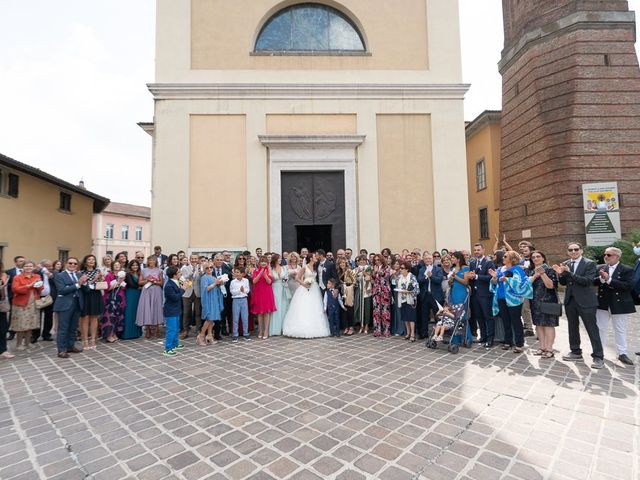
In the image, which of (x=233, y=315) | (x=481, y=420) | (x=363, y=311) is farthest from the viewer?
(x=363, y=311)

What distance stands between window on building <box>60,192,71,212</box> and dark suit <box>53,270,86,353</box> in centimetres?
1764

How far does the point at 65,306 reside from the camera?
6574mm

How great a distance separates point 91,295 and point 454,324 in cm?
768

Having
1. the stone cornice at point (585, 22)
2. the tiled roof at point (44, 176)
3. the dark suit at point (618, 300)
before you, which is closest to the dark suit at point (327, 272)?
the dark suit at point (618, 300)

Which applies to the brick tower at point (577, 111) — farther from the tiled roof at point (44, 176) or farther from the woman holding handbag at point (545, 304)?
the tiled roof at point (44, 176)

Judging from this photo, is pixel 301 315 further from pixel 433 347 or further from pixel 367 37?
pixel 367 37

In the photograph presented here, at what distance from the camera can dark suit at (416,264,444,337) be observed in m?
7.28

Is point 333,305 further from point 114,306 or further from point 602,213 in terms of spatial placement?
point 602,213

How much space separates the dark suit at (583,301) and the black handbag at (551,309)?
0.94 ft

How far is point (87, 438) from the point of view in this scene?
3.46 m

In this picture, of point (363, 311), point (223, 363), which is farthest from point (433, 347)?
point (223, 363)

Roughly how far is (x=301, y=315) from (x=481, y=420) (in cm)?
478

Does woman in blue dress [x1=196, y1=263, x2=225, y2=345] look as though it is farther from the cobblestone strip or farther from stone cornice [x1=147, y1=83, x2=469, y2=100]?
stone cornice [x1=147, y1=83, x2=469, y2=100]

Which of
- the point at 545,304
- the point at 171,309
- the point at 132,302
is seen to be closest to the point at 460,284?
the point at 545,304
